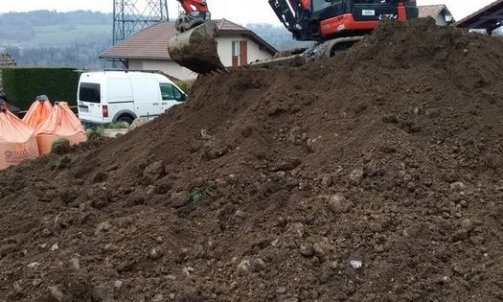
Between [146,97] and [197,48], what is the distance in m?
9.45

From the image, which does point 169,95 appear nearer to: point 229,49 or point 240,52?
point 229,49

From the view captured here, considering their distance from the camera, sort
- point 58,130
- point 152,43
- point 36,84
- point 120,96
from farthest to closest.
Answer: point 152,43 < point 36,84 < point 120,96 < point 58,130

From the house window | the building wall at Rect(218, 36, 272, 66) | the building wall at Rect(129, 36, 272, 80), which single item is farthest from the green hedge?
the house window

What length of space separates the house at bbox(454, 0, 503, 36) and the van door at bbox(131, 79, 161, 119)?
8.07m

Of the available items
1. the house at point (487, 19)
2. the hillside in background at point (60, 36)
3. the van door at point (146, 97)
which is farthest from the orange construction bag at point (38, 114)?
the hillside in background at point (60, 36)

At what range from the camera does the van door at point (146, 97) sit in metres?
16.2

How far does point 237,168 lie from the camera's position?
5.51m

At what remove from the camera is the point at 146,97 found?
1638 cm

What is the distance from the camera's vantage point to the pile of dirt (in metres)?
4.16

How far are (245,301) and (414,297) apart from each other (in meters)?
1.05

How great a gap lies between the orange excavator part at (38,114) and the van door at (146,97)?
523 centimetres

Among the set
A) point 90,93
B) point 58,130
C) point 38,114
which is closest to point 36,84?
point 90,93

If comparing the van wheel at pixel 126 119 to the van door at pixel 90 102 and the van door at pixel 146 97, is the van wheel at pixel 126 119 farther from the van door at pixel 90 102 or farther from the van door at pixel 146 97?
the van door at pixel 90 102

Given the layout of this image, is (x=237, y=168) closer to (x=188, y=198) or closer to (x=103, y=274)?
(x=188, y=198)
